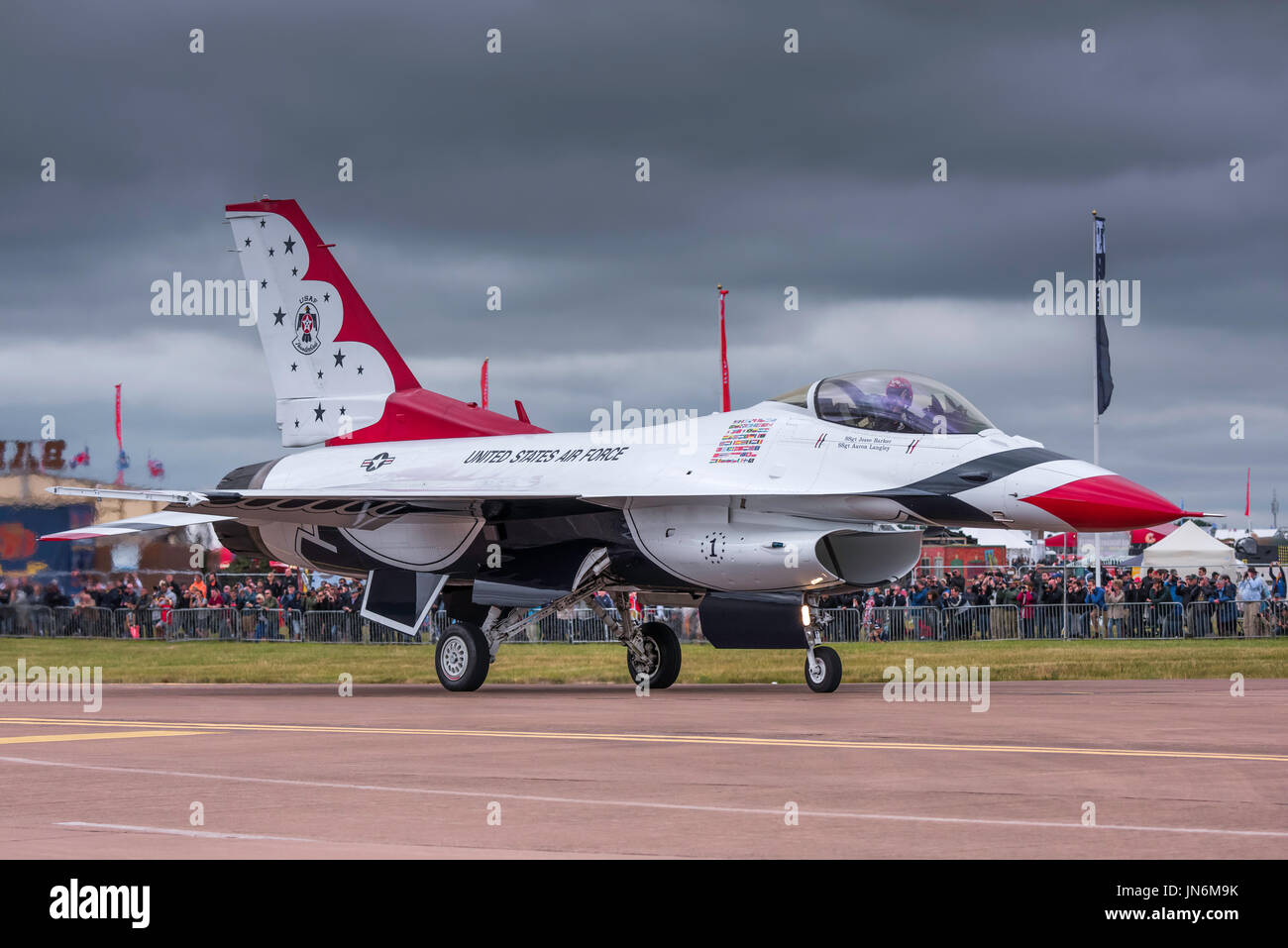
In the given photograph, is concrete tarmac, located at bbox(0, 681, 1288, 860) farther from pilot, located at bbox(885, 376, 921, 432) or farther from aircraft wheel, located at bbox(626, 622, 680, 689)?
aircraft wheel, located at bbox(626, 622, 680, 689)

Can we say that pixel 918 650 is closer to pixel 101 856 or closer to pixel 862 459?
pixel 862 459

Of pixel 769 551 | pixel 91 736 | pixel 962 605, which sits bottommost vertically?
pixel 91 736

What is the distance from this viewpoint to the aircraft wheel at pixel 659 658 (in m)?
18.0

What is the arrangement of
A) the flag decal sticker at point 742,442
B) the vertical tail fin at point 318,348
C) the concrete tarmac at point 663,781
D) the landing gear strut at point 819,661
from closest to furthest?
the concrete tarmac at point 663,781 → the landing gear strut at point 819,661 → the flag decal sticker at point 742,442 → the vertical tail fin at point 318,348

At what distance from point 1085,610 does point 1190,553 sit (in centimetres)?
1220

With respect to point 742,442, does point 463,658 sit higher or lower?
lower

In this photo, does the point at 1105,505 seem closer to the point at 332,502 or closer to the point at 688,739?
the point at 688,739

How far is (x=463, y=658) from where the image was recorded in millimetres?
17609

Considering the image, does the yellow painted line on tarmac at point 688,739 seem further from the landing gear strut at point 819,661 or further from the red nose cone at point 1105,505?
the landing gear strut at point 819,661

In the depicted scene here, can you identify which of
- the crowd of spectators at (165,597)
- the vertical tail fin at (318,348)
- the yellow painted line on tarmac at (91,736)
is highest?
the vertical tail fin at (318,348)

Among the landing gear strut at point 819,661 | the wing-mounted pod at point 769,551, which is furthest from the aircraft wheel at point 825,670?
the wing-mounted pod at point 769,551

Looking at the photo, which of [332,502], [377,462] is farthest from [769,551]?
[377,462]

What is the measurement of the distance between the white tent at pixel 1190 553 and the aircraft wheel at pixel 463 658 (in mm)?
26860

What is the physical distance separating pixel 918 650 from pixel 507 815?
1894cm
